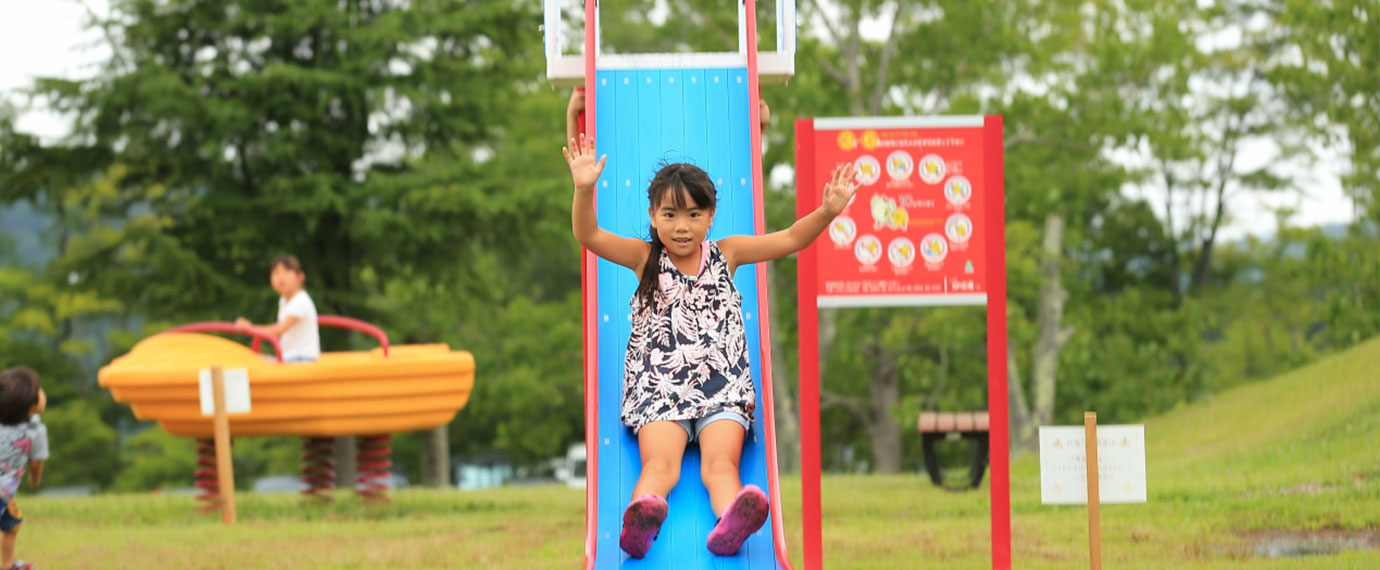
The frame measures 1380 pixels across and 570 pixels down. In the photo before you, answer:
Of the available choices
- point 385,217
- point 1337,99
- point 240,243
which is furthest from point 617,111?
point 1337,99

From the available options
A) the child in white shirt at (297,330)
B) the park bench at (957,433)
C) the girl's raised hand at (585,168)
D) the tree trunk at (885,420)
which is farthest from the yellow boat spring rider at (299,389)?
the tree trunk at (885,420)

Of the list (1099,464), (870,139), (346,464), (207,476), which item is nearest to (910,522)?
(870,139)

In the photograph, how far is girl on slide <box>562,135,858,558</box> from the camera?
5598 mm

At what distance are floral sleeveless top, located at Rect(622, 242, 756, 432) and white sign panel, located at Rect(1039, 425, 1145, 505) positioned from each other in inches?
47.4

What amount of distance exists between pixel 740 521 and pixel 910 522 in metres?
3.74

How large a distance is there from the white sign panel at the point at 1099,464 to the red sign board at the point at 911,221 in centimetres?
115

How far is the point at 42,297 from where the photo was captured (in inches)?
1232

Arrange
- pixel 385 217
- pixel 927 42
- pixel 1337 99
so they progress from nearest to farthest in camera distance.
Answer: pixel 385 217 < pixel 1337 99 < pixel 927 42

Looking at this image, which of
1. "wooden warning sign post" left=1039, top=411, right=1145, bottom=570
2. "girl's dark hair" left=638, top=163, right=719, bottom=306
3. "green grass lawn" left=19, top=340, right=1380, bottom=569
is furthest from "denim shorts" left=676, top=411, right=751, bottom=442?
"green grass lawn" left=19, top=340, right=1380, bottom=569

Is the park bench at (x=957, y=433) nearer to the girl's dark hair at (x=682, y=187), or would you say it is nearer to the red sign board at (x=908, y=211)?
the red sign board at (x=908, y=211)

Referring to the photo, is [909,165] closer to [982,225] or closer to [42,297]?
[982,225]

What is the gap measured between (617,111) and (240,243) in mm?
11050

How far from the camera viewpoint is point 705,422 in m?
5.74

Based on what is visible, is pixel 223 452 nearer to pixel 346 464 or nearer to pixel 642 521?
pixel 642 521
